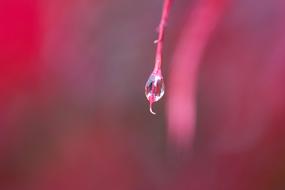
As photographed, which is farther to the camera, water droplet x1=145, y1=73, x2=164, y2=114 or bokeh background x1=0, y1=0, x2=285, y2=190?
bokeh background x1=0, y1=0, x2=285, y2=190

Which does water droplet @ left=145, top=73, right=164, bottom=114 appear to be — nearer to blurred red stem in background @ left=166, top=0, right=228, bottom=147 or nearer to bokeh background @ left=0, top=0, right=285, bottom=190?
blurred red stem in background @ left=166, top=0, right=228, bottom=147

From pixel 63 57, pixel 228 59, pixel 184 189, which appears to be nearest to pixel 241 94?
pixel 228 59

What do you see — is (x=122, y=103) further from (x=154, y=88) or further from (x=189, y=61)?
(x=154, y=88)

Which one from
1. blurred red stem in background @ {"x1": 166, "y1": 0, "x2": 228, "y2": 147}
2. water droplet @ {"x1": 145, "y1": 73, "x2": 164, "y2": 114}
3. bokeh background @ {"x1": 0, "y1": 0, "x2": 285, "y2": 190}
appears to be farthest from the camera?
bokeh background @ {"x1": 0, "y1": 0, "x2": 285, "y2": 190}

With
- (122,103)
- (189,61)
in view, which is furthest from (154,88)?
(122,103)

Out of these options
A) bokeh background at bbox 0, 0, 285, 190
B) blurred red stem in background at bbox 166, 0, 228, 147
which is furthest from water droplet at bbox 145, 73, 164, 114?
bokeh background at bbox 0, 0, 285, 190

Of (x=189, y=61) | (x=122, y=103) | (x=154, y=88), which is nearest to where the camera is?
(x=154, y=88)

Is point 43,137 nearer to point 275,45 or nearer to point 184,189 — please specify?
point 184,189

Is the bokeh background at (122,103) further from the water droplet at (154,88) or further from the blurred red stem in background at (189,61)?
the water droplet at (154,88)
